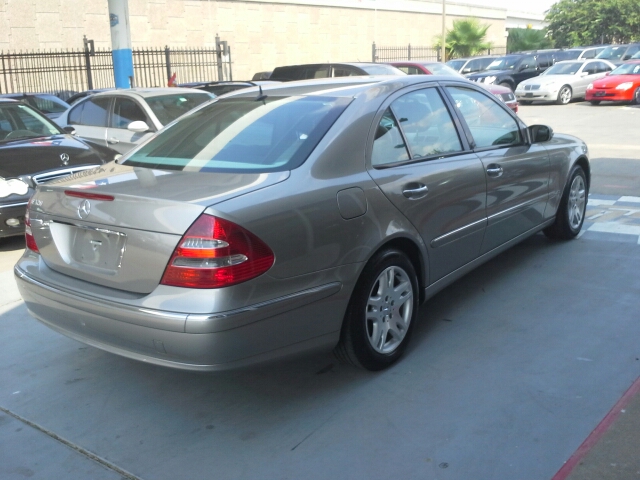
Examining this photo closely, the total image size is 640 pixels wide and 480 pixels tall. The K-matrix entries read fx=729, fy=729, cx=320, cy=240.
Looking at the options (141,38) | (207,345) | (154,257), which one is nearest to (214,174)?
(154,257)

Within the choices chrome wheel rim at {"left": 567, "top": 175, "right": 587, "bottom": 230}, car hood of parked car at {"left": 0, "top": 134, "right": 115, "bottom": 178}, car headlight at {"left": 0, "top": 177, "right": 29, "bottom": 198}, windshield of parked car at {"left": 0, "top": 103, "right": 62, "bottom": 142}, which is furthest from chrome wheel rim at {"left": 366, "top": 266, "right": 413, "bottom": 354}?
windshield of parked car at {"left": 0, "top": 103, "right": 62, "bottom": 142}

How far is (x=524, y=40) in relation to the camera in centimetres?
4647

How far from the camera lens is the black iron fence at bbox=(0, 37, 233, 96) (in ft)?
75.2

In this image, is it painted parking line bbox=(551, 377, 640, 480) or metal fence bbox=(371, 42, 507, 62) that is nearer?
painted parking line bbox=(551, 377, 640, 480)

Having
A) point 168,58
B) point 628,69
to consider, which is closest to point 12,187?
point 628,69

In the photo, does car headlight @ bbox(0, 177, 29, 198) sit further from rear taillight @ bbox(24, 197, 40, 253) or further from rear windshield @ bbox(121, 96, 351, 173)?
rear taillight @ bbox(24, 197, 40, 253)

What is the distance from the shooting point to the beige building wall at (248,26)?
24.4m

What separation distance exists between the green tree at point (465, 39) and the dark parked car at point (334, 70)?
1018 inches

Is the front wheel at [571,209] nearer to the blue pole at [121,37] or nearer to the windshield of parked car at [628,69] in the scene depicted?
the blue pole at [121,37]

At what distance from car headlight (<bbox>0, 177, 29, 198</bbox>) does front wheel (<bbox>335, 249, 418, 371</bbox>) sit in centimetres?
426

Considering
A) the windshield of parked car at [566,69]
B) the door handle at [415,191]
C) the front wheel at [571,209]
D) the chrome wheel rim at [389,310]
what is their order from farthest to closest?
the windshield of parked car at [566,69] → the front wheel at [571,209] → the door handle at [415,191] → the chrome wheel rim at [389,310]

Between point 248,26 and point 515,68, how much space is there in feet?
39.0

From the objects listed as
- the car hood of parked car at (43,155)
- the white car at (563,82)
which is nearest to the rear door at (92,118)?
the car hood of parked car at (43,155)

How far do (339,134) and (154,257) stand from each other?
4.04ft
